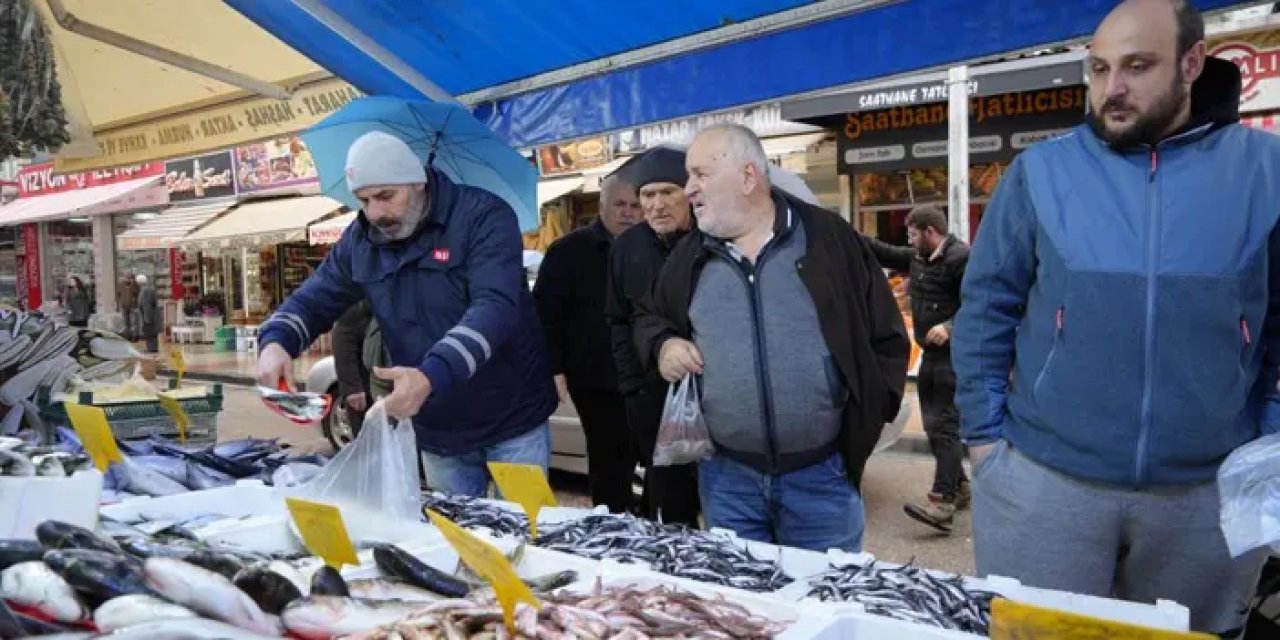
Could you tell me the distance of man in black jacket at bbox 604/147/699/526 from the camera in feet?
12.1

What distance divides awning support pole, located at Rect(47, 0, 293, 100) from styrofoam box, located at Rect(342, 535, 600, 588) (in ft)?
13.9

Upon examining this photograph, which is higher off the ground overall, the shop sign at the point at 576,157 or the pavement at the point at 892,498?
the shop sign at the point at 576,157

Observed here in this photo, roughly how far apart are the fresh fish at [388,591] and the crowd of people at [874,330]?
76 centimetres

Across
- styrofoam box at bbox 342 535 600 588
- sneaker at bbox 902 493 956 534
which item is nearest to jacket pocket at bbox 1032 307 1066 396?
styrofoam box at bbox 342 535 600 588

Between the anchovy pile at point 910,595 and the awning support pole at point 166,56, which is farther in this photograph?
the awning support pole at point 166,56

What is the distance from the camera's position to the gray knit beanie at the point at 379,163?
3.15m

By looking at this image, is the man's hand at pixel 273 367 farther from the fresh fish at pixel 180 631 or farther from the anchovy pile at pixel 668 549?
the fresh fish at pixel 180 631

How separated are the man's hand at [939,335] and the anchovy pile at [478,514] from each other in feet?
13.5

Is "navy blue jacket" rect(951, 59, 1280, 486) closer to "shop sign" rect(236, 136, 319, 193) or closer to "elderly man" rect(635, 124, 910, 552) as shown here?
"elderly man" rect(635, 124, 910, 552)

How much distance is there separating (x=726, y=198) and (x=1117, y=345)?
3.94 ft

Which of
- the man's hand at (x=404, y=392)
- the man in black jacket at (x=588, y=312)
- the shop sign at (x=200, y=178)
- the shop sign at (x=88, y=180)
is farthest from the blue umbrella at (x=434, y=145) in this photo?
the shop sign at (x=88, y=180)

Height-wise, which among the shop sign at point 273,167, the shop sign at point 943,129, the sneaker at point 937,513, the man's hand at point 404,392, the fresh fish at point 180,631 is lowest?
the sneaker at point 937,513

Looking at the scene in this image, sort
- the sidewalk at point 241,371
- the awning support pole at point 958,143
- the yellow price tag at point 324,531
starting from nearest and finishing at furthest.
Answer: the yellow price tag at point 324,531, the sidewalk at point 241,371, the awning support pole at point 958,143

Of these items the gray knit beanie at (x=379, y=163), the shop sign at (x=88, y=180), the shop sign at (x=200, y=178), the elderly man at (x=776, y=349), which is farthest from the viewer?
the shop sign at (x=88, y=180)
